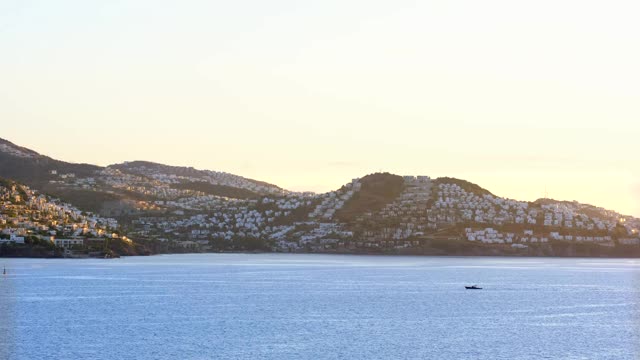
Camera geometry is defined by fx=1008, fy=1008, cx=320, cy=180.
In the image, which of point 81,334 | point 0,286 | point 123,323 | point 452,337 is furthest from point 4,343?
point 0,286

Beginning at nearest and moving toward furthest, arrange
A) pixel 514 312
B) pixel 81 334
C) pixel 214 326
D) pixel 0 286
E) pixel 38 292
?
pixel 81 334
pixel 214 326
pixel 514 312
pixel 38 292
pixel 0 286

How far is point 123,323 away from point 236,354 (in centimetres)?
2924

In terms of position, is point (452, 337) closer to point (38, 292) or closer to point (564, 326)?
point (564, 326)

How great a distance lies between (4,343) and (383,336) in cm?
4160

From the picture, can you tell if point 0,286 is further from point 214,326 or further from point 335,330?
point 335,330

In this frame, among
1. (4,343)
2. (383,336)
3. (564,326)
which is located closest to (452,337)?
(383,336)

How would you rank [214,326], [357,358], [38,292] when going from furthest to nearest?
[38,292] → [214,326] → [357,358]

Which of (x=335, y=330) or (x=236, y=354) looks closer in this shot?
(x=236, y=354)

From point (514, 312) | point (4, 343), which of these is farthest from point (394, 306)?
point (4, 343)

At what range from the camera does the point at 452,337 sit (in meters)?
116

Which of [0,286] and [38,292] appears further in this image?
[0,286]

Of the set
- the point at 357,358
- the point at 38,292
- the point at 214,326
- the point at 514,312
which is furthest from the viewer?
the point at 38,292

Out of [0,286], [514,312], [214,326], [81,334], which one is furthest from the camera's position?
[0,286]

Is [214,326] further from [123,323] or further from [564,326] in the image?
[564,326]
